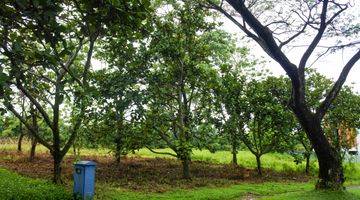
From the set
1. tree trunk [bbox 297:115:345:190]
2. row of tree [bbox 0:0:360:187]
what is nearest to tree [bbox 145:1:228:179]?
row of tree [bbox 0:0:360:187]

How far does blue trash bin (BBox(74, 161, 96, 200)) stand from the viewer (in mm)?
11617

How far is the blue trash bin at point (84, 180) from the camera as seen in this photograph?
1162cm

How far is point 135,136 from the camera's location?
16484mm

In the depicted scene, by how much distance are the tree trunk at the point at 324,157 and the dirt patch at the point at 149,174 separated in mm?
3724

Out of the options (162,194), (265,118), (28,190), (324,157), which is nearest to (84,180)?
(28,190)

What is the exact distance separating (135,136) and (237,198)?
4.71 metres

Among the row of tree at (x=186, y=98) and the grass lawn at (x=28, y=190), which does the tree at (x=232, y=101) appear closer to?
the row of tree at (x=186, y=98)

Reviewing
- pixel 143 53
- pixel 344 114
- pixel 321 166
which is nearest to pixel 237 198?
pixel 321 166

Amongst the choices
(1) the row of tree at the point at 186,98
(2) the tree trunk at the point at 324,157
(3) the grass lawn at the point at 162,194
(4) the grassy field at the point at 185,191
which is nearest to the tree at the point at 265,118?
(1) the row of tree at the point at 186,98

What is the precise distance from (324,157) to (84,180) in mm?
7579

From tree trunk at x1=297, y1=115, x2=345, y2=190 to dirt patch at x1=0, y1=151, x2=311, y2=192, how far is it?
3.72 metres

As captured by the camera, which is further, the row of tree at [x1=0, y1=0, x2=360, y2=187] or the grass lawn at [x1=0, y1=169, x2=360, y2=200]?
the row of tree at [x1=0, y1=0, x2=360, y2=187]

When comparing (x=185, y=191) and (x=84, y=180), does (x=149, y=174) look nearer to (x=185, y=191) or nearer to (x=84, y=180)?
(x=185, y=191)

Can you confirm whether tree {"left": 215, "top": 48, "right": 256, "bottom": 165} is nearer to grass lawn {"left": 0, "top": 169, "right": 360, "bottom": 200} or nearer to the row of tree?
the row of tree
